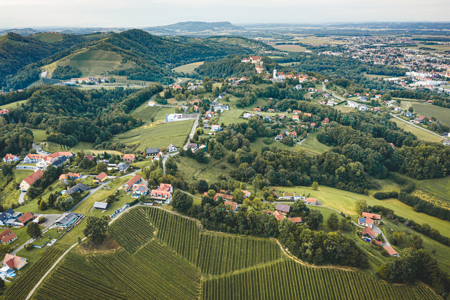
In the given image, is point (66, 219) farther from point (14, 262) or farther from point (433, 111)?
point (433, 111)

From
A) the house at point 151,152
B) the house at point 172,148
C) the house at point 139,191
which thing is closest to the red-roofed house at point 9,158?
the house at point 151,152

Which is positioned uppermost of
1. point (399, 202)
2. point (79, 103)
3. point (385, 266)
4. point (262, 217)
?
point (79, 103)

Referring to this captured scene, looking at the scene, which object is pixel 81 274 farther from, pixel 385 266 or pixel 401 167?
pixel 401 167

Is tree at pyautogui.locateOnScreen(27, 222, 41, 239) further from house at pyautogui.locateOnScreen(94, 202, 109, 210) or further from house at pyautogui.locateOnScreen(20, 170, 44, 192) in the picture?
house at pyautogui.locateOnScreen(20, 170, 44, 192)

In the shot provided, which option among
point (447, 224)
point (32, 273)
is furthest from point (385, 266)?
point (32, 273)

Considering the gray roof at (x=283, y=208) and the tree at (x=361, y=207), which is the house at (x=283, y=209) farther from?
the tree at (x=361, y=207)

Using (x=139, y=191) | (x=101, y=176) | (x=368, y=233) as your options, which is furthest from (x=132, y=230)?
(x=368, y=233)

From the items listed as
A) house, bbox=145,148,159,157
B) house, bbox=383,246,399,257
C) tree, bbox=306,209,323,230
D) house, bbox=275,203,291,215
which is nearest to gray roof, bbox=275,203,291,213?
house, bbox=275,203,291,215
